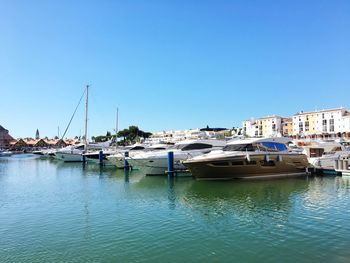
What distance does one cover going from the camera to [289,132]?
405 feet

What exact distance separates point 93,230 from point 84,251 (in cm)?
234

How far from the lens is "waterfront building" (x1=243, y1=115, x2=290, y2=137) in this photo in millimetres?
125606

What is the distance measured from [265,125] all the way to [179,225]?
406ft

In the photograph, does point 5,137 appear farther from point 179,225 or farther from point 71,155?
point 179,225

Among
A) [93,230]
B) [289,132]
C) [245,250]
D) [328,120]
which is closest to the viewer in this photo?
[245,250]

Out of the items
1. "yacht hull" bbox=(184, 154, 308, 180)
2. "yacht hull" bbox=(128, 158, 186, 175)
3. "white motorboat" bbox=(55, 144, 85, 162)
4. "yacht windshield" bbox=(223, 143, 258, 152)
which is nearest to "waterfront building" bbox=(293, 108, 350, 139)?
"white motorboat" bbox=(55, 144, 85, 162)

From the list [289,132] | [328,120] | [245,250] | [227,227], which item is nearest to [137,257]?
Answer: [245,250]

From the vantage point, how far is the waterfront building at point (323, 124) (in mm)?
100938

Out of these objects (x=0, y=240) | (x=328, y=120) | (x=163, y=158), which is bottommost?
(x=0, y=240)

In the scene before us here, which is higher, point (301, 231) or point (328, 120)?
point (328, 120)

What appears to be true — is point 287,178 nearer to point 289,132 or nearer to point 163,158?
point 163,158

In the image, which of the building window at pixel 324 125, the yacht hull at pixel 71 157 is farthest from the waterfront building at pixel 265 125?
the yacht hull at pixel 71 157

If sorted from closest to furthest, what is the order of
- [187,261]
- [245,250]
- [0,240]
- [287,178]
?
[187,261], [245,250], [0,240], [287,178]

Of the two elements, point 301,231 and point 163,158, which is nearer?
point 301,231
